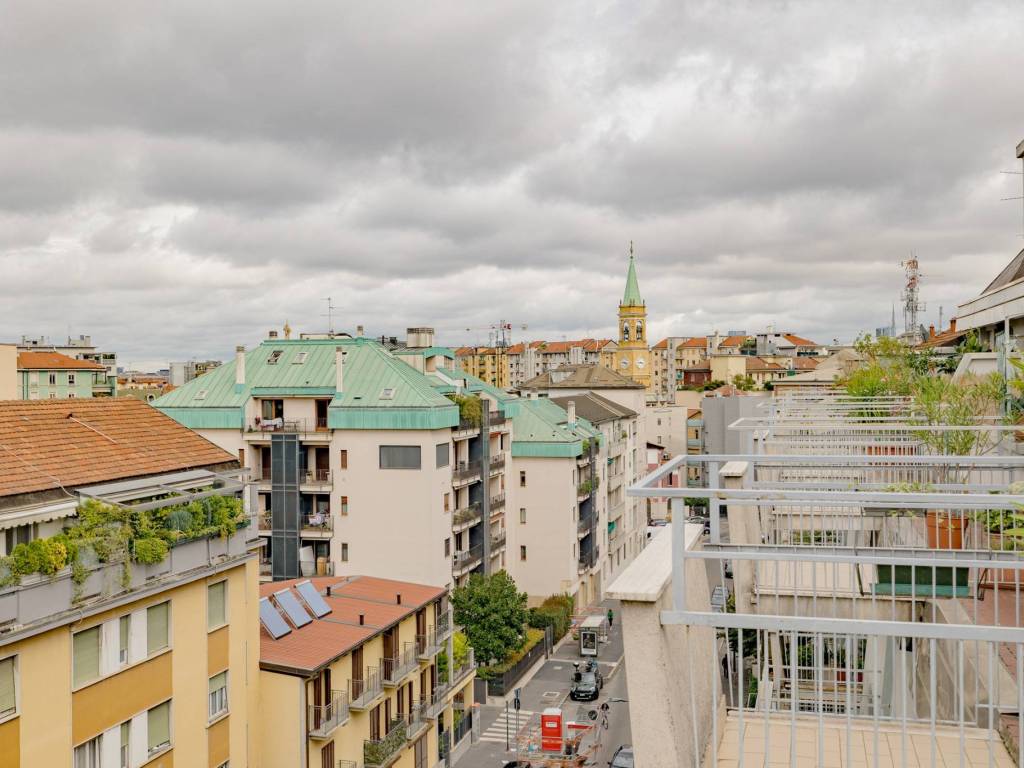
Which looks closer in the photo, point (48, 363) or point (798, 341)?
point (48, 363)

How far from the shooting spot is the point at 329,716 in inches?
920

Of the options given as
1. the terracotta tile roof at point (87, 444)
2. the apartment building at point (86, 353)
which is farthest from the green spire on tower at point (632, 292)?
the terracotta tile roof at point (87, 444)

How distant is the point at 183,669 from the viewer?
63.7ft

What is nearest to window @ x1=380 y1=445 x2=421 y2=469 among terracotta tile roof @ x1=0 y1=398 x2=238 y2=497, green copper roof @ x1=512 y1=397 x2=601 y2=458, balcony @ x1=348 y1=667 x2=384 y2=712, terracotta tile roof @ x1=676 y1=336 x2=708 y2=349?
balcony @ x1=348 y1=667 x2=384 y2=712

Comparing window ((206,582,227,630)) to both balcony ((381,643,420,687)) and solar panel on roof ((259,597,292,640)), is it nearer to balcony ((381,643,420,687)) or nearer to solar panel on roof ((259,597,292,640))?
solar panel on roof ((259,597,292,640))

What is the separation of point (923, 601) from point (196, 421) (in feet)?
121

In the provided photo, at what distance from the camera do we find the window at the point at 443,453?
38.6 m

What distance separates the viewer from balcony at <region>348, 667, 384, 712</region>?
2452 centimetres

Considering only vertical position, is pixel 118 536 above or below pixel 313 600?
above

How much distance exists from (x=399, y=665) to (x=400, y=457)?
12493 millimetres

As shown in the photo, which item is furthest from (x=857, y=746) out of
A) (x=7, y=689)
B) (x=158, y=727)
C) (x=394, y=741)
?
(x=394, y=741)

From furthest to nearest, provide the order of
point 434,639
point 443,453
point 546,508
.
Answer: point 546,508 < point 443,453 < point 434,639

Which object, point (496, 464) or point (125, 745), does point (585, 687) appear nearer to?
point (496, 464)

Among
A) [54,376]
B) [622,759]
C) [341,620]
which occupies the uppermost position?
[54,376]
